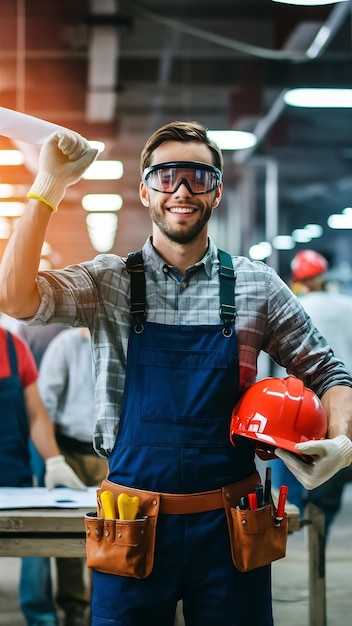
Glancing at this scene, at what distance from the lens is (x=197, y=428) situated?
2072 mm

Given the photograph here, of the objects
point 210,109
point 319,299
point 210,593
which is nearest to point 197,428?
point 210,593

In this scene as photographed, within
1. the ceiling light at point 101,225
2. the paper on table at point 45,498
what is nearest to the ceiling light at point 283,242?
the ceiling light at point 101,225

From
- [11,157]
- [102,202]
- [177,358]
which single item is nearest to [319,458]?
[177,358]

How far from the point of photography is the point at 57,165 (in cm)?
208

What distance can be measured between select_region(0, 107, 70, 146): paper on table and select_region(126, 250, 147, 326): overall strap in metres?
0.38

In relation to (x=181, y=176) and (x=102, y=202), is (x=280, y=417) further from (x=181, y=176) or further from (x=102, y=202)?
(x=102, y=202)

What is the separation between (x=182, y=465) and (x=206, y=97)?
8.34 meters

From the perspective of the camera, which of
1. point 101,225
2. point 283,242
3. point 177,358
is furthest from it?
point 101,225

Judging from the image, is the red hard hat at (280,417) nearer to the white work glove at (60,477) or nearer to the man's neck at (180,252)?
the man's neck at (180,252)

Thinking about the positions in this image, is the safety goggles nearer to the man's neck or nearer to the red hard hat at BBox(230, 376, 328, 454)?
the man's neck

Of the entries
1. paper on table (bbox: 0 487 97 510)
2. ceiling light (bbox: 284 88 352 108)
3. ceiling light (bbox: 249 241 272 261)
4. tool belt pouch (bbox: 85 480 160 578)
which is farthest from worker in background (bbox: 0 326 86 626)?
ceiling light (bbox: 249 241 272 261)

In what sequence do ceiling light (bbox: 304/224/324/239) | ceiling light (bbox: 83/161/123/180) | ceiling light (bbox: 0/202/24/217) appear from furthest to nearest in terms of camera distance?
ceiling light (bbox: 304/224/324/239) → ceiling light (bbox: 0/202/24/217) → ceiling light (bbox: 83/161/123/180)

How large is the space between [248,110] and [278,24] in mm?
1234

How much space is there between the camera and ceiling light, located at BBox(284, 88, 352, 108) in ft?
20.7
